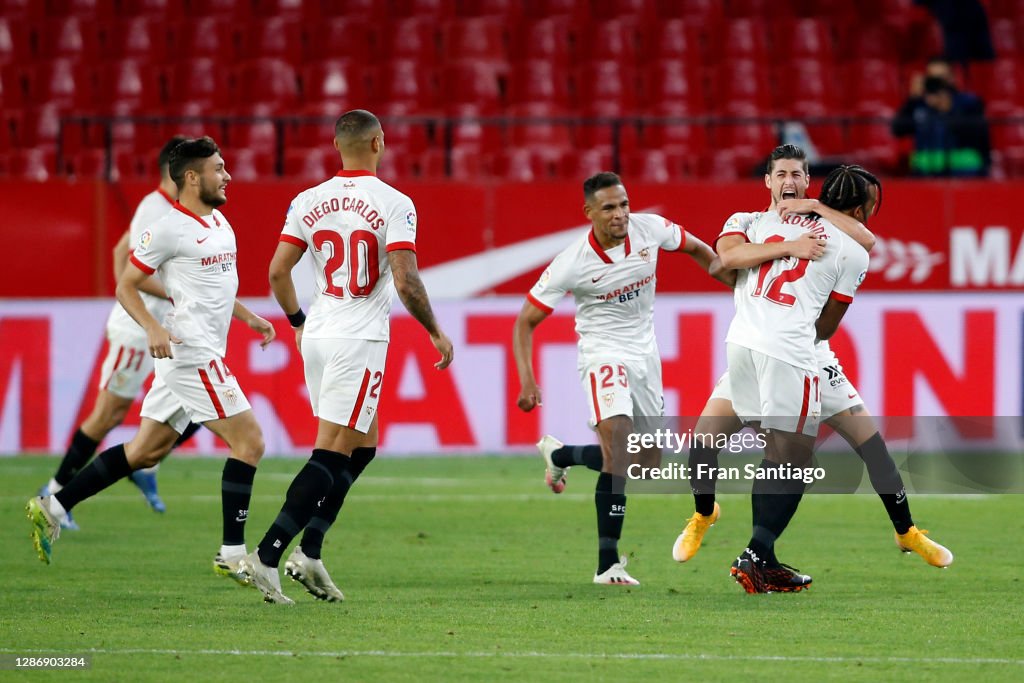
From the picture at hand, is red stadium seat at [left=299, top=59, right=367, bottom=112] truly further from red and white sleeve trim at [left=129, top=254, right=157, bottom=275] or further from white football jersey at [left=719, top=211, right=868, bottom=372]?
white football jersey at [left=719, top=211, right=868, bottom=372]

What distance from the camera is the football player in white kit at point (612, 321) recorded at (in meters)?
7.95

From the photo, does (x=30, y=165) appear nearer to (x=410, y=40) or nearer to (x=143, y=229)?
(x=410, y=40)

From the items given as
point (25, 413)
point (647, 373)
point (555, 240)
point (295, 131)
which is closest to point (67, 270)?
point (25, 413)

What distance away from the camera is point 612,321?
8180 millimetres

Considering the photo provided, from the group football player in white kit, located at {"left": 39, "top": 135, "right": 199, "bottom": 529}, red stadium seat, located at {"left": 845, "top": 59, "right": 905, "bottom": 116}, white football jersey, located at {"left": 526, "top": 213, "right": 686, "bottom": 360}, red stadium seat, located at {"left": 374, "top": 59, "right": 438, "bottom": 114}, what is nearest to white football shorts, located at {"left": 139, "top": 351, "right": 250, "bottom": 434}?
white football jersey, located at {"left": 526, "top": 213, "right": 686, "bottom": 360}

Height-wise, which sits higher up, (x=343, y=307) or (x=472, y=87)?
(x=472, y=87)

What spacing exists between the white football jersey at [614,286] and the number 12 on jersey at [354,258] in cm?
110

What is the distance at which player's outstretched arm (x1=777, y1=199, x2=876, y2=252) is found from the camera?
24.3 feet

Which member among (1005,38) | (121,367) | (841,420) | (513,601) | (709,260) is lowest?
(513,601)

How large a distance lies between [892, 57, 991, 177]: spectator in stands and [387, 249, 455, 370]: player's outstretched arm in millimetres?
9691

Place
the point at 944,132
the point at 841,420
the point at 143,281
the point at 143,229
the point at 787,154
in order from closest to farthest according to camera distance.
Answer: the point at 787,154 < the point at 841,420 < the point at 143,281 < the point at 143,229 < the point at 944,132

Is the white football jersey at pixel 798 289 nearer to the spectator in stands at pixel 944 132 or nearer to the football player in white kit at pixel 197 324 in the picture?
the football player in white kit at pixel 197 324

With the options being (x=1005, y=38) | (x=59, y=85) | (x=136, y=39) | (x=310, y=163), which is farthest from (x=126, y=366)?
(x=1005, y=38)

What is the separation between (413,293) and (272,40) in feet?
38.8
